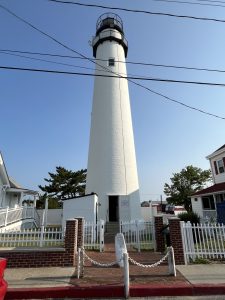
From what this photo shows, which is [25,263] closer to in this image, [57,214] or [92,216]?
[92,216]

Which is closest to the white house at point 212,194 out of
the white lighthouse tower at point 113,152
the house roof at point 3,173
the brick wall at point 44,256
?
the white lighthouse tower at point 113,152

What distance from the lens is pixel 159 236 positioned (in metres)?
11.3

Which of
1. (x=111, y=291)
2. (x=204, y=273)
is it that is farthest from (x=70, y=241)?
(x=204, y=273)

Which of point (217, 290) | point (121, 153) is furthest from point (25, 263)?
point (121, 153)

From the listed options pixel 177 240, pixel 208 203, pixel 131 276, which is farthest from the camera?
pixel 208 203

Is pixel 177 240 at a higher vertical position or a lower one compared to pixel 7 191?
lower

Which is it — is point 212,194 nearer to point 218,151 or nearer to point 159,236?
point 218,151

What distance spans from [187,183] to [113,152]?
23.4 meters

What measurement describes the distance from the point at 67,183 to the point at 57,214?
39.2 feet

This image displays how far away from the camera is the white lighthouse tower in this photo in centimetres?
1862

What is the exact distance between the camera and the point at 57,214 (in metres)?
29.0

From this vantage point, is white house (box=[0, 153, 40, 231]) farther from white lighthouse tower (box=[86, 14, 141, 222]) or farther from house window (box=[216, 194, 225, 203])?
house window (box=[216, 194, 225, 203])

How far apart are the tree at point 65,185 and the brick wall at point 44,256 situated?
32.1 meters

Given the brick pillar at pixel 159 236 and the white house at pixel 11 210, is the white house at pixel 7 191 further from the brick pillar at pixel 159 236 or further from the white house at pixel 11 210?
the brick pillar at pixel 159 236
